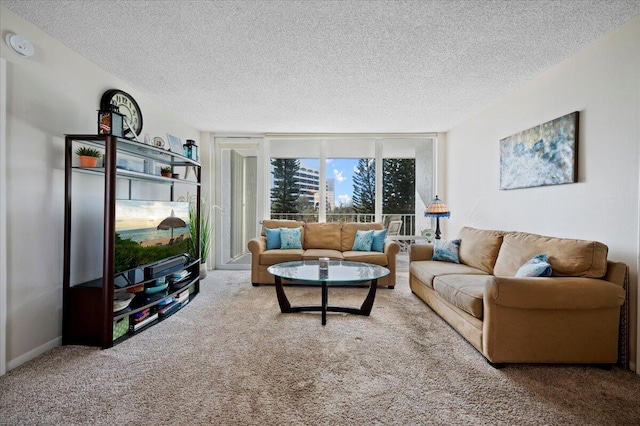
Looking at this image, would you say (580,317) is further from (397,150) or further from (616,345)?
(397,150)

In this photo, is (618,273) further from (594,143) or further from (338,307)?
(338,307)

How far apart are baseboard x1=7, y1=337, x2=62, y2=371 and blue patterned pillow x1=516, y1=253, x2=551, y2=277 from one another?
3.72 metres

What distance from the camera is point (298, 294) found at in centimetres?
394

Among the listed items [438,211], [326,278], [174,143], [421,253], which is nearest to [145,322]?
[326,278]

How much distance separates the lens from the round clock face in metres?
2.99

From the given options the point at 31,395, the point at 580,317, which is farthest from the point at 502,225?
the point at 31,395

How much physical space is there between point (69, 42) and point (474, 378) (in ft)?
12.9

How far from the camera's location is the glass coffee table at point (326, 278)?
2.92m

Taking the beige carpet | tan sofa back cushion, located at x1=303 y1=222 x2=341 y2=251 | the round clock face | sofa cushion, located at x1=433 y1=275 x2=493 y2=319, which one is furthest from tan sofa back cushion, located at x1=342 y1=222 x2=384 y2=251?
the round clock face

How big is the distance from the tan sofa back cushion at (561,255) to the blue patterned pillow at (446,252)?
693mm

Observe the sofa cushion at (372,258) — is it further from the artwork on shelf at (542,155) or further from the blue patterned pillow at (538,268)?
the blue patterned pillow at (538,268)

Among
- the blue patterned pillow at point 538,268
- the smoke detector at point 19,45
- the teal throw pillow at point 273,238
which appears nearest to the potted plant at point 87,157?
the smoke detector at point 19,45

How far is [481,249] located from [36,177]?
4070 mm

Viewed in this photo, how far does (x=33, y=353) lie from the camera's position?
7.37 ft
